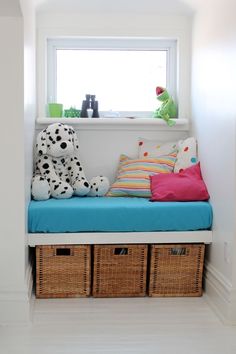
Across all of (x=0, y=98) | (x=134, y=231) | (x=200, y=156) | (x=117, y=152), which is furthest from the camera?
(x=117, y=152)


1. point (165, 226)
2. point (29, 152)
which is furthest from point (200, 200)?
point (29, 152)

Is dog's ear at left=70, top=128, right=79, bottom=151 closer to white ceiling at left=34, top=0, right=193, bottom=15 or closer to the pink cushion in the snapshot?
the pink cushion

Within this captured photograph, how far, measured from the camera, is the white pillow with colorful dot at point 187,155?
11.2 feet

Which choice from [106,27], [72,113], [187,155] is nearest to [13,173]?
[72,113]

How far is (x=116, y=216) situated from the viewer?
2.95 m

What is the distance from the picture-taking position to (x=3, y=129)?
2580mm

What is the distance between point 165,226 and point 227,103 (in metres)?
0.83

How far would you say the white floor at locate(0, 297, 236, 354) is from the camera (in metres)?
2.38

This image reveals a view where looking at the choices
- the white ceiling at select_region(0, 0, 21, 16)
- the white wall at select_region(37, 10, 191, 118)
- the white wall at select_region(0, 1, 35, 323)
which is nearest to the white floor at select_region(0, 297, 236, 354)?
the white wall at select_region(0, 1, 35, 323)

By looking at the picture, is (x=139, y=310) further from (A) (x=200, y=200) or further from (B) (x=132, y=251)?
(A) (x=200, y=200)

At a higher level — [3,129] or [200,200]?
[3,129]

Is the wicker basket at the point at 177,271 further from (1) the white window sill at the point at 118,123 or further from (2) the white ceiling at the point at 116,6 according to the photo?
(2) the white ceiling at the point at 116,6

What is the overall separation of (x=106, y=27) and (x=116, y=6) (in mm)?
173

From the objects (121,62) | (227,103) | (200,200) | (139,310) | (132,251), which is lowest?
(139,310)
